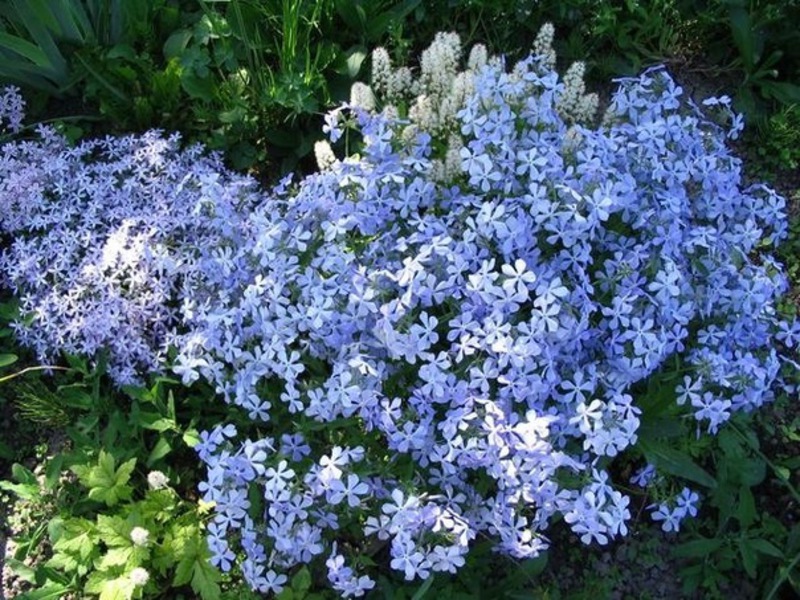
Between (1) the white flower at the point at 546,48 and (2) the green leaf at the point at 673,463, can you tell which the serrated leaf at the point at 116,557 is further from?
(1) the white flower at the point at 546,48

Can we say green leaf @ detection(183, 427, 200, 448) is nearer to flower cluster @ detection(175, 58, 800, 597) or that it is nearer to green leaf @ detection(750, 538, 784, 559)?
flower cluster @ detection(175, 58, 800, 597)

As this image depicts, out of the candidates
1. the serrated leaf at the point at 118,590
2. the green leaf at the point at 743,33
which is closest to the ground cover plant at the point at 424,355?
the serrated leaf at the point at 118,590

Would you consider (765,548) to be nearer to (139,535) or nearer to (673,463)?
(673,463)

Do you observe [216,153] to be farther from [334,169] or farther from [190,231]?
[334,169]

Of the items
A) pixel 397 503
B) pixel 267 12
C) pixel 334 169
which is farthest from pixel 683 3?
pixel 397 503

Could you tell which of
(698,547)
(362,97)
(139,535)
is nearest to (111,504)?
(139,535)

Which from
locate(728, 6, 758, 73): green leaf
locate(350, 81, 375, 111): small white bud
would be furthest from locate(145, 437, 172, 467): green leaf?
locate(728, 6, 758, 73): green leaf

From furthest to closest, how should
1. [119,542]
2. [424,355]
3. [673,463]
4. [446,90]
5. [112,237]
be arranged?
1. [112,237]
2. [446,90]
3. [119,542]
4. [673,463]
5. [424,355]
